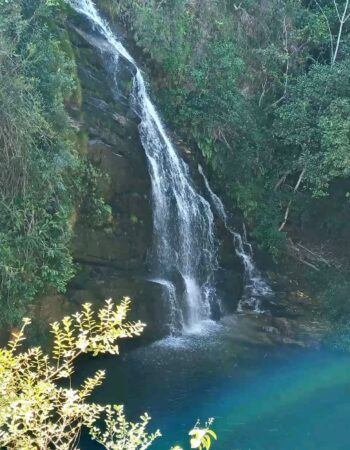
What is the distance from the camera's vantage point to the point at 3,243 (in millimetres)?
7434

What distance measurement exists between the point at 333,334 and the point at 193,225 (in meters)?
3.93

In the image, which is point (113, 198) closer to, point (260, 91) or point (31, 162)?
point (31, 162)

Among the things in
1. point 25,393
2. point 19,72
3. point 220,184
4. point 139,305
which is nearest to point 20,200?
point 19,72

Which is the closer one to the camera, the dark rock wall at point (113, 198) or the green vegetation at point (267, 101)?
the dark rock wall at point (113, 198)

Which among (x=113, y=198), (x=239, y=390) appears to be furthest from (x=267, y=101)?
(x=239, y=390)

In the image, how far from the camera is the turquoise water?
7770 millimetres

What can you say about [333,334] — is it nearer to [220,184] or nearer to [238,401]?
[238,401]

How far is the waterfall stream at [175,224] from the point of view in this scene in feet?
Answer: 36.7

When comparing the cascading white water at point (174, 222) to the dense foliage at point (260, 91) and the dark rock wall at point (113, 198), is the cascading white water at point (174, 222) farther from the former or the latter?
the dense foliage at point (260, 91)

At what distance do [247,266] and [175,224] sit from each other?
2744 mm

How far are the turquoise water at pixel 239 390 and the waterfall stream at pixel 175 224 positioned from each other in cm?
95

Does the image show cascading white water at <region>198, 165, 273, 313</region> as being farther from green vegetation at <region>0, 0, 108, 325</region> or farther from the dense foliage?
green vegetation at <region>0, 0, 108, 325</region>

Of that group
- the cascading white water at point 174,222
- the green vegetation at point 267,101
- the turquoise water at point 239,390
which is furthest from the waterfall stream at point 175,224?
the green vegetation at point 267,101

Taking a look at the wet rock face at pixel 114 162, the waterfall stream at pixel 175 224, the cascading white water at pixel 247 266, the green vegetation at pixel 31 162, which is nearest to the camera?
the green vegetation at pixel 31 162
